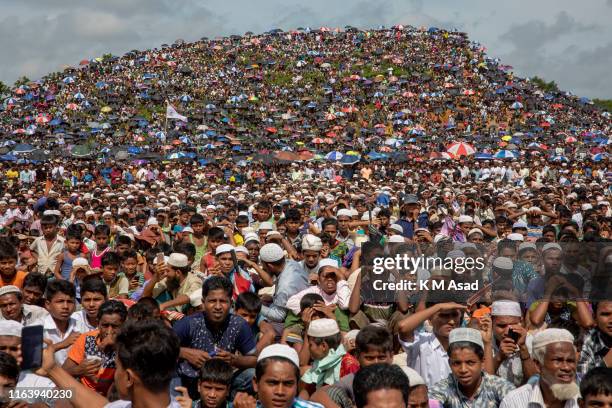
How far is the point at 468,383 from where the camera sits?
368 centimetres

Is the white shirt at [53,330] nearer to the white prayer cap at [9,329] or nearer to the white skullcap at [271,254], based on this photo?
the white prayer cap at [9,329]

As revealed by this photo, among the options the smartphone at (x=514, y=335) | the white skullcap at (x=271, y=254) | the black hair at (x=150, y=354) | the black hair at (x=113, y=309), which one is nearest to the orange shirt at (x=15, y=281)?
the black hair at (x=113, y=309)

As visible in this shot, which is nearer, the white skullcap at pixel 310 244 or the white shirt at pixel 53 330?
the white shirt at pixel 53 330

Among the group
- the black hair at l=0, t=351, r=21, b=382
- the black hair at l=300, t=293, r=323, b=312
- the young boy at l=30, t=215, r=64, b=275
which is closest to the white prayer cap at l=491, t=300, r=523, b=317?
the black hair at l=300, t=293, r=323, b=312

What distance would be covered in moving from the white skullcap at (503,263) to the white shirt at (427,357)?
1.60 metres

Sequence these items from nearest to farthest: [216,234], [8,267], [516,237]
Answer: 1. [8,267]
2. [216,234]
3. [516,237]

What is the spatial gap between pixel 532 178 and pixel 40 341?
793 inches

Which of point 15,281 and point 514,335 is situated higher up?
point 15,281

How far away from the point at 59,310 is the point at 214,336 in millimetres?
1267

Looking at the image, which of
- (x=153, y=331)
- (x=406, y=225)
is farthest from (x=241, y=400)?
(x=406, y=225)

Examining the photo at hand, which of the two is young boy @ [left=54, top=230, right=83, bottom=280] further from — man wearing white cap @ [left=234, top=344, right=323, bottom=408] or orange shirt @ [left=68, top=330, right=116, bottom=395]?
man wearing white cap @ [left=234, top=344, right=323, bottom=408]

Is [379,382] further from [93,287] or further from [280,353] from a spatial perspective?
[93,287]

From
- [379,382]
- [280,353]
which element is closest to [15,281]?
[280,353]

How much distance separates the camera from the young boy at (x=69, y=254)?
7.46m
